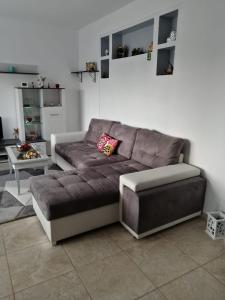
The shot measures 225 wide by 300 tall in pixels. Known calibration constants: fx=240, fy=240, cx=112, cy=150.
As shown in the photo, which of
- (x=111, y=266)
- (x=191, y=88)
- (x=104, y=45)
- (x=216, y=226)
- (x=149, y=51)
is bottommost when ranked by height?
(x=111, y=266)

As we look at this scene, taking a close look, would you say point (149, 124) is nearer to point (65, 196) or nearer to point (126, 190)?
point (126, 190)

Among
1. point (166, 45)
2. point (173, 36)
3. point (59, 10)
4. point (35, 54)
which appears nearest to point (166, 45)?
point (166, 45)

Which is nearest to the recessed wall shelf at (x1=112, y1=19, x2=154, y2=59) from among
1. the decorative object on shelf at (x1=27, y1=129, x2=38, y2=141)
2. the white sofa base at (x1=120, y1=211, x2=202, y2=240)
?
the decorative object on shelf at (x1=27, y1=129, x2=38, y2=141)

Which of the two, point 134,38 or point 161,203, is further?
point 134,38

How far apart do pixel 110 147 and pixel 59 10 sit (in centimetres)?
238

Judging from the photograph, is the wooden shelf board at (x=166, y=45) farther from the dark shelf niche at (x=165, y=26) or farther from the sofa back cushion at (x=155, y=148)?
the sofa back cushion at (x=155, y=148)

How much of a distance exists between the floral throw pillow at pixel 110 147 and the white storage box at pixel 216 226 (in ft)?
5.29

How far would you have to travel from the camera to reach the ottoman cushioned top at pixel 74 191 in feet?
6.96

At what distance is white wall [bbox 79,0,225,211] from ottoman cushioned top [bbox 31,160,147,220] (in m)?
0.91

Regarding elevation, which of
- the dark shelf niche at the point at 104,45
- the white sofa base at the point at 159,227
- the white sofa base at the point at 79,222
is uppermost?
the dark shelf niche at the point at 104,45

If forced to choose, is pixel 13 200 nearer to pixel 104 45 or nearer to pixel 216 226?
pixel 216 226

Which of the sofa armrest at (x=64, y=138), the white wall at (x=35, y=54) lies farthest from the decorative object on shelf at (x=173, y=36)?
the white wall at (x=35, y=54)

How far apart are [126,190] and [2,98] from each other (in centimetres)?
356

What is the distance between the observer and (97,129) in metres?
4.16
